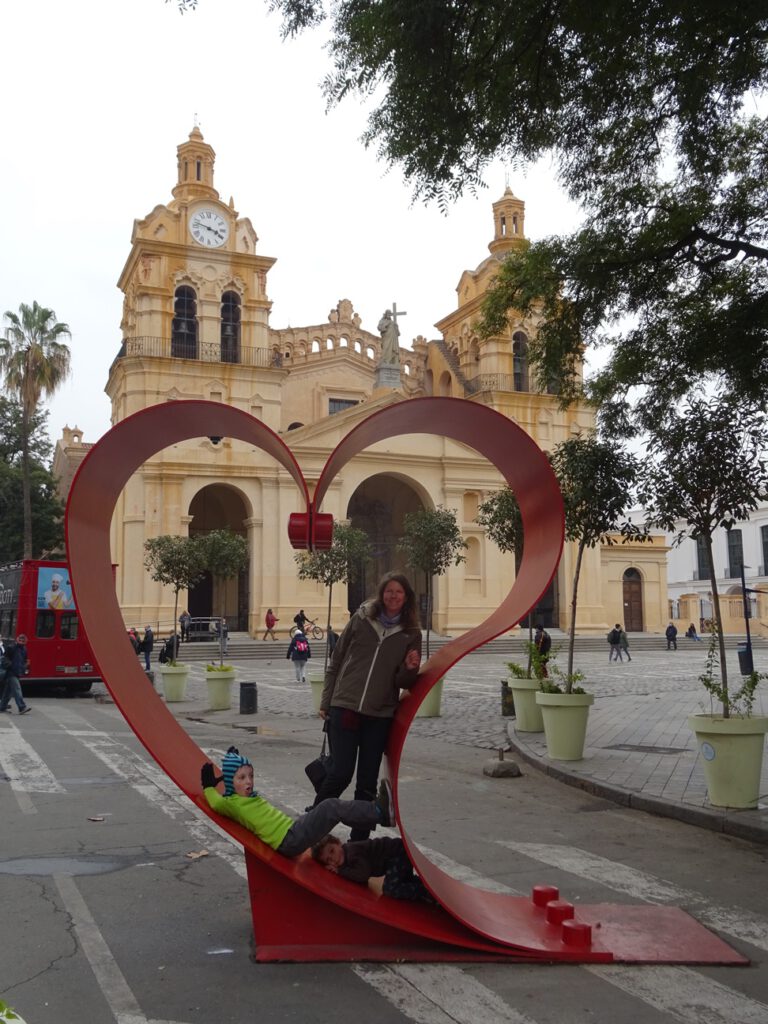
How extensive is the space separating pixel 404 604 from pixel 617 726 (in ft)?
29.8

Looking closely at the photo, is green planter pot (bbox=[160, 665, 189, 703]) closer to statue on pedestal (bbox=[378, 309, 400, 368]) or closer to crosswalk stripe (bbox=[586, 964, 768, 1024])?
crosswalk stripe (bbox=[586, 964, 768, 1024])

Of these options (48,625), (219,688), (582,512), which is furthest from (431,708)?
(48,625)

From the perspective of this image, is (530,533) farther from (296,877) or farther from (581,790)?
(581,790)

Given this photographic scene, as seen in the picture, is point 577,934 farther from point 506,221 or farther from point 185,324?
point 506,221

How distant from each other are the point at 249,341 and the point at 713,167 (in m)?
32.8

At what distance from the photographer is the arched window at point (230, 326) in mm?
40438

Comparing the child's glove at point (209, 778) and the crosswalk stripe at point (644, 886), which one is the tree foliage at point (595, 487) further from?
the child's glove at point (209, 778)

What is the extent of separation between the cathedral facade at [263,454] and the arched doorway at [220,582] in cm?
8

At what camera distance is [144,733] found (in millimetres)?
4508

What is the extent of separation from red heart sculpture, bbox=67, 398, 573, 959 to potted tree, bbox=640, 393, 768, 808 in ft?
10.8

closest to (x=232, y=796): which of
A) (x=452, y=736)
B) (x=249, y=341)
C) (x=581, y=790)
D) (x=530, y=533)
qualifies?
(x=530, y=533)

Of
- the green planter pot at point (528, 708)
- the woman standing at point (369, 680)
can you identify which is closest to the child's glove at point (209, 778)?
the woman standing at point (369, 680)

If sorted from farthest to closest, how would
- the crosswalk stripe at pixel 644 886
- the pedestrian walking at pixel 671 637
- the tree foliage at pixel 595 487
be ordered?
the pedestrian walking at pixel 671 637 → the tree foliage at pixel 595 487 → the crosswalk stripe at pixel 644 886

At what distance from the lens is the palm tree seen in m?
33.1
